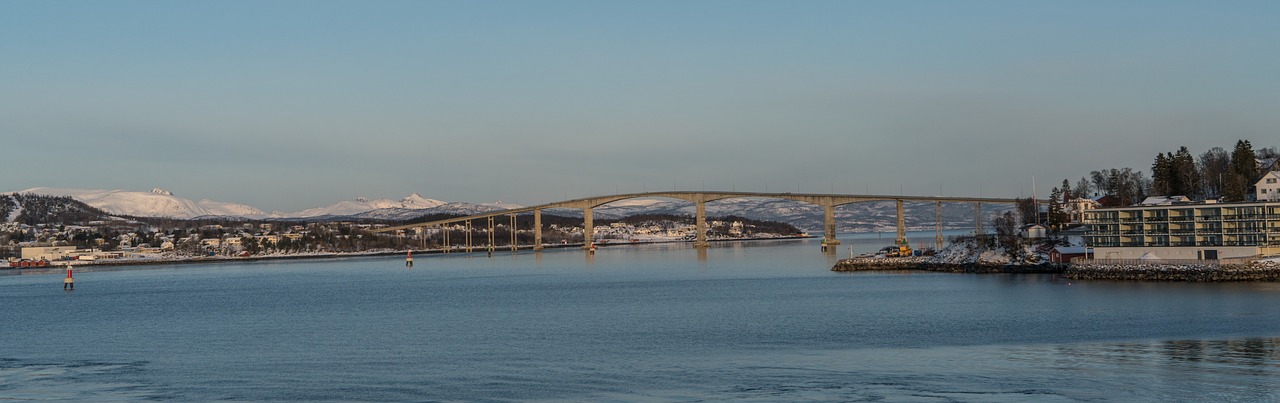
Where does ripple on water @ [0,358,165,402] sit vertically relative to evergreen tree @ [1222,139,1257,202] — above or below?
below

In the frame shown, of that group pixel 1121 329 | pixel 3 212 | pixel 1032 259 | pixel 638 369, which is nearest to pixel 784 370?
pixel 638 369

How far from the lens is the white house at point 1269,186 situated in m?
54.6

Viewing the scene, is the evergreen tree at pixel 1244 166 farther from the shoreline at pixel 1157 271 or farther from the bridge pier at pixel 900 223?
the bridge pier at pixel 900 223

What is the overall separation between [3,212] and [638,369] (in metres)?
171

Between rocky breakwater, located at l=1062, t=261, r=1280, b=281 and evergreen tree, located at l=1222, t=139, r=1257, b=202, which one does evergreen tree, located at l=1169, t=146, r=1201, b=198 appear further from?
rocky breakwater, located at l=1062, t=261, r=1280, b=281

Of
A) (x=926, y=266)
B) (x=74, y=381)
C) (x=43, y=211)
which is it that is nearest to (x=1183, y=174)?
(x=926, y=266)

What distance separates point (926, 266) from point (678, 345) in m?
35.3

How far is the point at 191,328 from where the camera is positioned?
28.9 metres

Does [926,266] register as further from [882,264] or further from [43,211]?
[43,211]

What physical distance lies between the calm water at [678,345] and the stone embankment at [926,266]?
704cm

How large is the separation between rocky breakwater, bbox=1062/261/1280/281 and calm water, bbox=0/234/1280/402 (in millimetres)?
1648

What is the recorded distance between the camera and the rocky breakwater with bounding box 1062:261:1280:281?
38125 mm

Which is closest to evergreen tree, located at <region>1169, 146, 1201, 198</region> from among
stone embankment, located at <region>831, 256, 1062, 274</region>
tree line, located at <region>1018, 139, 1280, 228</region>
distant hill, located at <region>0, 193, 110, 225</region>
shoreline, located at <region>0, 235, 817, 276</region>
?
tree line, located at <region>1018, 139, 1280, 228</region>

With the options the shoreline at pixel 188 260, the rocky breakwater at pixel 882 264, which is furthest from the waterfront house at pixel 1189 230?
the shoreline at pixel 188 260
